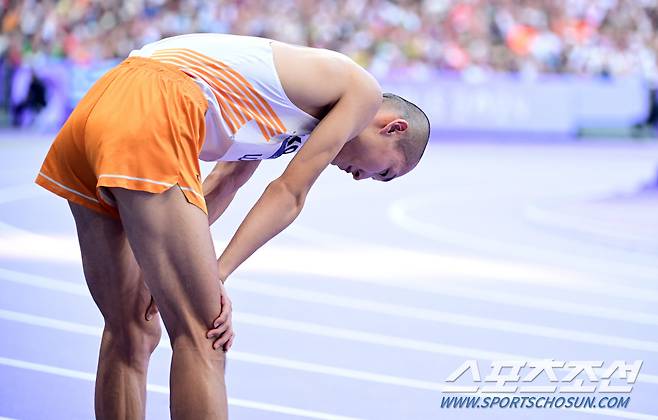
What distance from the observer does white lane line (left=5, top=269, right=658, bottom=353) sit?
5426mm

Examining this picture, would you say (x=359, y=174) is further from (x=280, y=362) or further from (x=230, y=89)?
(x=280, y=362)

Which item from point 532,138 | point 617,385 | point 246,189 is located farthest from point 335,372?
point 532,138

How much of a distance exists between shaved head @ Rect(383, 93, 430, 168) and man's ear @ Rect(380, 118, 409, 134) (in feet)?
0.06

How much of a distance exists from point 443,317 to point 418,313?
169 millimetres

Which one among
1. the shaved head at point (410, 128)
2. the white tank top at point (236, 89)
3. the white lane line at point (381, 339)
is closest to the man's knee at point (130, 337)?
the white tank top at point (236, 89)

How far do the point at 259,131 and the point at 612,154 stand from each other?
1608cm

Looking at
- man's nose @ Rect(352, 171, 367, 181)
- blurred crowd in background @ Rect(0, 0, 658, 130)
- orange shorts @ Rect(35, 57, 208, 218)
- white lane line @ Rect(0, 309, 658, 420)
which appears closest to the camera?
orange shorts @ Rect(35, 57, 208, 218)

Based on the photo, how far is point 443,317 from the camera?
19.4 feet

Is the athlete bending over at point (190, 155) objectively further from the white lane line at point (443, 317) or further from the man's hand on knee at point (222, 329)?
the white lane line at point (443, 317)

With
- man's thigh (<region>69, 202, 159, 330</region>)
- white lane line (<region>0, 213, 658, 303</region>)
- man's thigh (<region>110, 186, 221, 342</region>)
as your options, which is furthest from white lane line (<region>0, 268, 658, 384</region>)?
man's thigh (<region>110, 186, 221, 342</region>)

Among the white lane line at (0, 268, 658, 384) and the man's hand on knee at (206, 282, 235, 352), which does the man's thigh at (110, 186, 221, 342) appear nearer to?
the man's hand on knee at (206, 282, 235, 352)

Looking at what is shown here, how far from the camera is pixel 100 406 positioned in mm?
3408

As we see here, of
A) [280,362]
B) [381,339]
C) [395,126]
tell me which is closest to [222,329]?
[395,126]

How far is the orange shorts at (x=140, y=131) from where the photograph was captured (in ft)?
9.21
